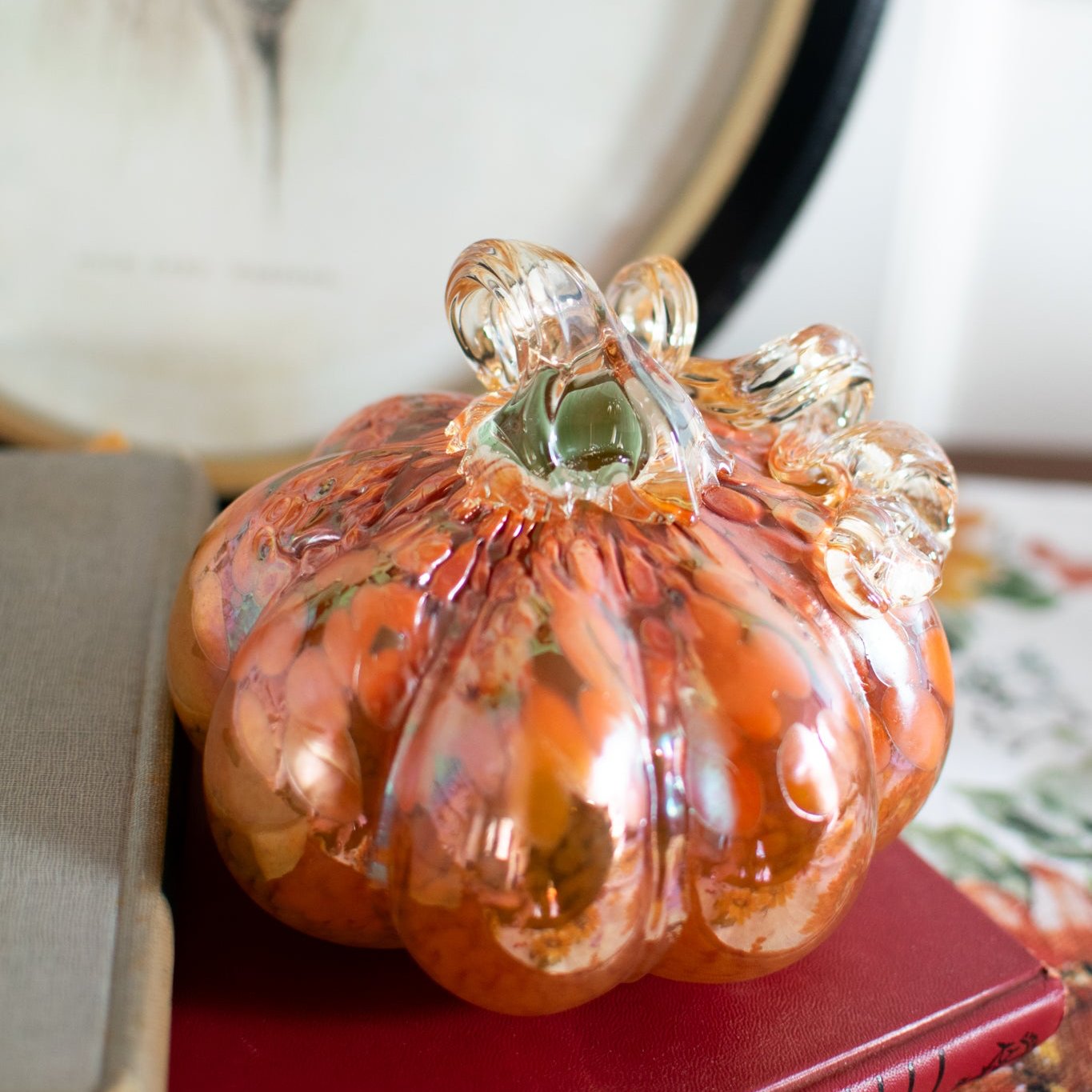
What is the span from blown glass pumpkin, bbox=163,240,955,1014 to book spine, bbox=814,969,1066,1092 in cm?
5

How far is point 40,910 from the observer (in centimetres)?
29

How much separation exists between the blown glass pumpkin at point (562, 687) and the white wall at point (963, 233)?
501 millimetres

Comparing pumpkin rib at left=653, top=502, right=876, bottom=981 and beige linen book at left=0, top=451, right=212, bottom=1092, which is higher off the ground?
pumpkin rib at left=653, top=502, right=876, bottom=981

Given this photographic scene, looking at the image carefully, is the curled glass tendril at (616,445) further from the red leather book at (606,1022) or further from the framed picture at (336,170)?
the framed picture at (336,170)

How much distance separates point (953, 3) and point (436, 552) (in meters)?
0.67

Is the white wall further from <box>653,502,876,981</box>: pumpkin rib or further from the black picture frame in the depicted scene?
<box>653,502,876,981</box>: pumpkin rib

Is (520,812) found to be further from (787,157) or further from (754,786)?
(787,157)

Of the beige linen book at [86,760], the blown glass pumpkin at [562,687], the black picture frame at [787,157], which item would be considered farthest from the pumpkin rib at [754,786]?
the black picture frame at [787,157]

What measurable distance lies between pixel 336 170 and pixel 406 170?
46 millimetres

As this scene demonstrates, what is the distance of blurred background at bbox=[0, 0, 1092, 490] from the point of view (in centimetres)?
71

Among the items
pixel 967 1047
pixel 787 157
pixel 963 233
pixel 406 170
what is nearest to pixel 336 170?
pixel 406 170

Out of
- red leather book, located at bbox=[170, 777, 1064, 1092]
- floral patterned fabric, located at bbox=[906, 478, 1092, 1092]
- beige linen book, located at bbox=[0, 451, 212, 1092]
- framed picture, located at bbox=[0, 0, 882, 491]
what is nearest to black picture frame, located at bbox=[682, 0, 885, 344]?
framed picture, located at bbox=[0, 0, 882, 491]

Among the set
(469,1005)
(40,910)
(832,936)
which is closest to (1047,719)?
(832,936)

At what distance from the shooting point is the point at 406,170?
2.46 feet
